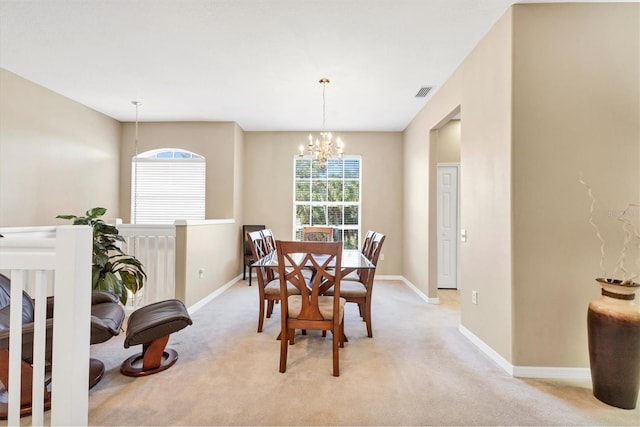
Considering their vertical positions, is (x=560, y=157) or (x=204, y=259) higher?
(x=560, y=157)

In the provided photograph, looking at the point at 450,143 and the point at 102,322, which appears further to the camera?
the point at 450,143

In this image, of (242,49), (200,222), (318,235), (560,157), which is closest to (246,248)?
(200,222)

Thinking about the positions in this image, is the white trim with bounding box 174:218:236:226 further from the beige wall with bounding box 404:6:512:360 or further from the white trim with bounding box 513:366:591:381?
the white trim with bounding box 513:366:591:381

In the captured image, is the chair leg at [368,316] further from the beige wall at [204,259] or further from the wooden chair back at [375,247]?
the beige wall at [204,259]

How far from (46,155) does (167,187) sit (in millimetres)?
1678

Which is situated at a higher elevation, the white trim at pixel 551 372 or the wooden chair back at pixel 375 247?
the wooden chair back at pixel 375 247

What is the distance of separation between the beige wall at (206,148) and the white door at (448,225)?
347 centimetres

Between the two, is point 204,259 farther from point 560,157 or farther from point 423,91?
point 560,157

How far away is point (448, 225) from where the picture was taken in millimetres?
4762

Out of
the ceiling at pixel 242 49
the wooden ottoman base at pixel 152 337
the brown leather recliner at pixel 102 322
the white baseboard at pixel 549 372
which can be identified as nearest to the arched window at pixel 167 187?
the ceiling at pixel 242 49

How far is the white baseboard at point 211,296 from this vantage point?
11.4 feet

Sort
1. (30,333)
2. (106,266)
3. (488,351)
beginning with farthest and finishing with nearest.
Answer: (106,266), (488,351), (30,333)

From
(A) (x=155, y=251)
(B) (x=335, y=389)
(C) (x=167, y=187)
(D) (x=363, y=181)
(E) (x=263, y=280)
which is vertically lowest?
(B) (x=335, y=389)

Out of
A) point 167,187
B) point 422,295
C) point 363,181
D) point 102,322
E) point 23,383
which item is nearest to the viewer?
point 23,383
